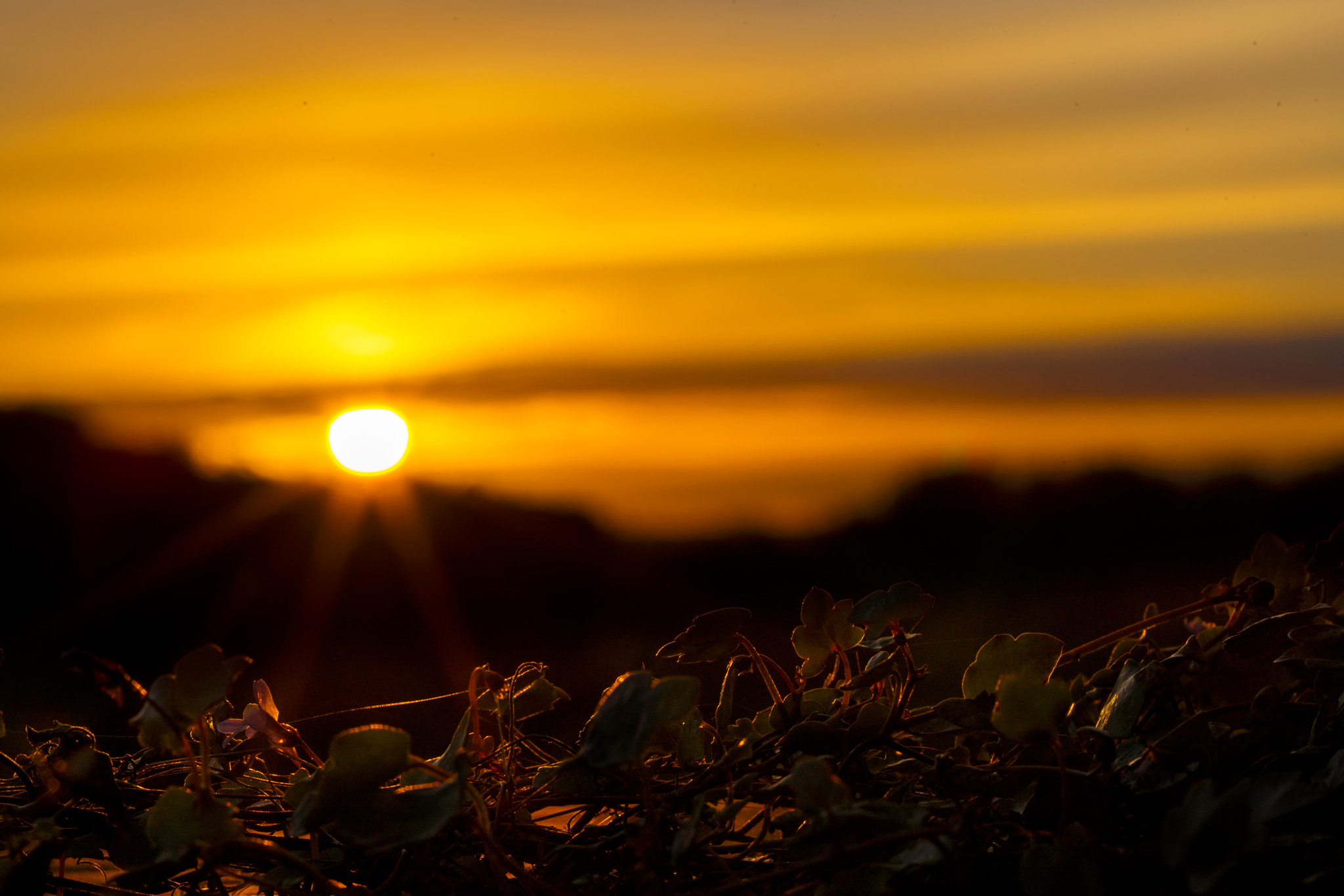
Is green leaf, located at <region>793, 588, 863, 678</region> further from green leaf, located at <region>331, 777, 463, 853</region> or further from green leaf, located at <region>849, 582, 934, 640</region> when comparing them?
green leaf, located at <region>331, 777, 463, 853</region>

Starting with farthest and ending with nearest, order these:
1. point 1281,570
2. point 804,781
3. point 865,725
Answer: point 1281,570 < point 865,725 < point 804,781

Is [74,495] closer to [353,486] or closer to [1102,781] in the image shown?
[353,486]

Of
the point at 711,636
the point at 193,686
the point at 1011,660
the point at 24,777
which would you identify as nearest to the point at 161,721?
the point at 193,686

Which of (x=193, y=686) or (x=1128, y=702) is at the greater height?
(x=193, y=686)

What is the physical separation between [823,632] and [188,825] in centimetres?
33

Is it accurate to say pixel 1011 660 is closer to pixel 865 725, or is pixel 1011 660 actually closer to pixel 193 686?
pixel 865 725

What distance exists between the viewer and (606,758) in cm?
35

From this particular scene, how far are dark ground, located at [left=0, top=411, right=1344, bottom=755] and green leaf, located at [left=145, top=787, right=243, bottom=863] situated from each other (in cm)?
127

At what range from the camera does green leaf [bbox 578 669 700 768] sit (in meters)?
0.35

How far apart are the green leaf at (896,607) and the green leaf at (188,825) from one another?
0.31 m

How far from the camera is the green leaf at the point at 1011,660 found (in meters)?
0.47

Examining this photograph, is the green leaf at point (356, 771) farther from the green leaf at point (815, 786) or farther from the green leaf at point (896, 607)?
the green leaf at point (896, 607)

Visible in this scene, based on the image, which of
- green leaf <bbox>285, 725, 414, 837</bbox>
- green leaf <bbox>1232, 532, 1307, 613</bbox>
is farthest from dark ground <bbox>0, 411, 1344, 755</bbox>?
green leaf <bbox>285, 725, 414, 837</bbox>

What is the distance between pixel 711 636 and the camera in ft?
1.73
